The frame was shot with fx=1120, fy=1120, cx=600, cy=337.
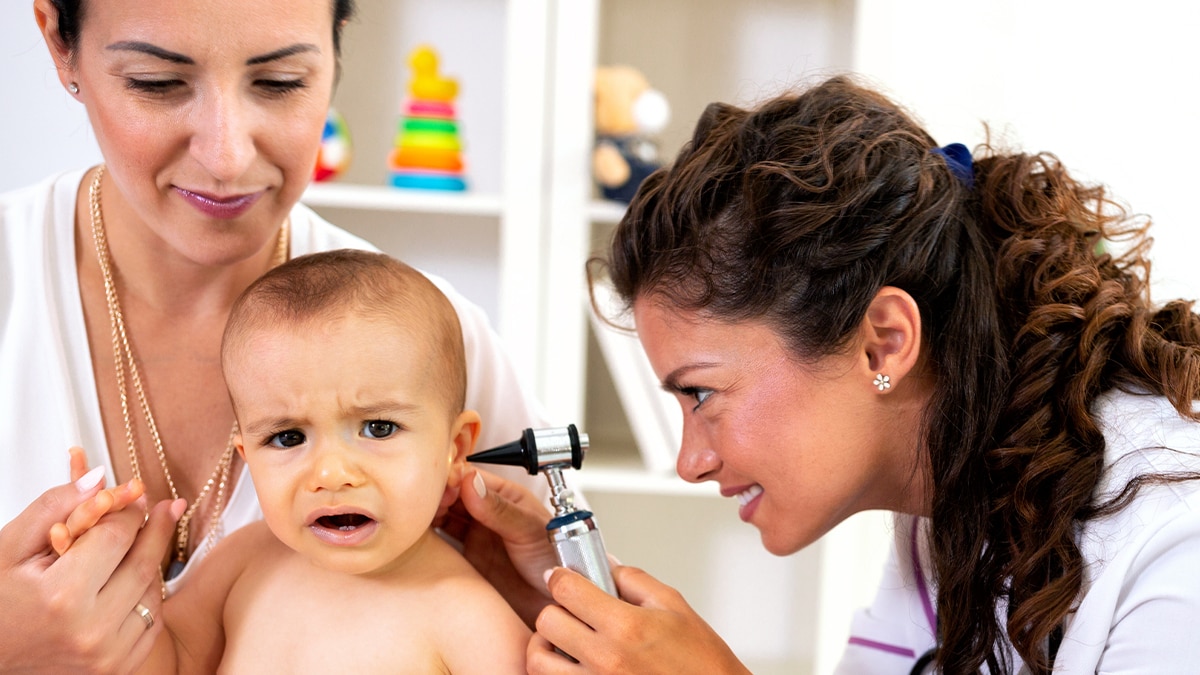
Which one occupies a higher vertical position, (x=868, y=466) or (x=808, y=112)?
(x=808, y=112)

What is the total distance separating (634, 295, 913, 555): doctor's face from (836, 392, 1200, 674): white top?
0.75 ft

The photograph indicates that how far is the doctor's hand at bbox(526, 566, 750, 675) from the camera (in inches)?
42.2

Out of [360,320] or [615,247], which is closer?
[360,320]

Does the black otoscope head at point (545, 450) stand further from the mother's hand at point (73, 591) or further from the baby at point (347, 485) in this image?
the mother's hand at point (73, 591)

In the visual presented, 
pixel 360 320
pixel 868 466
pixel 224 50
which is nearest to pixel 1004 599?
pixel 868 466

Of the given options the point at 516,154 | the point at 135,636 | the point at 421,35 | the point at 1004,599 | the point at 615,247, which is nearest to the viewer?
the point at 135,636

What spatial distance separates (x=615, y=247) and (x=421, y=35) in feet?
4.74

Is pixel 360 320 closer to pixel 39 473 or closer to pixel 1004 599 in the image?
pixel 39 473

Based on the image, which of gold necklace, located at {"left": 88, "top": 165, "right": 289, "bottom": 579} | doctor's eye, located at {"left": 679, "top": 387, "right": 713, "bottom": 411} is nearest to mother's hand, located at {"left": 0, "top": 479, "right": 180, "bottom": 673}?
gold necklace, located at {"left": 88, "top": 165, "right": 289, "bottom": 579}

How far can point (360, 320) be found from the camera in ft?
3.62

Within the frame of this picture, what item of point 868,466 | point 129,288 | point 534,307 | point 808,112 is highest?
point 808,112

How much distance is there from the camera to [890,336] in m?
1.21

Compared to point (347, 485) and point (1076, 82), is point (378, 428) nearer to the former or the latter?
point (347, 485)

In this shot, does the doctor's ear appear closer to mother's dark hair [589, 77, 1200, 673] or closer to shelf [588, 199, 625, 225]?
mother's dark hair [589, 77, 1200, 673]
